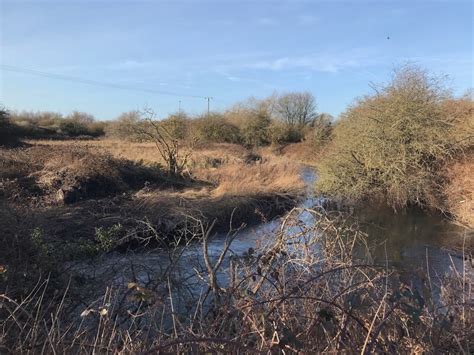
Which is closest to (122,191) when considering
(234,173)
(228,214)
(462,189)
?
(228,214)

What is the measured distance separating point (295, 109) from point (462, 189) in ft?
139

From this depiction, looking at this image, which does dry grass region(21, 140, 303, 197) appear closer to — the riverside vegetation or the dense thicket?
the riverside vegetation

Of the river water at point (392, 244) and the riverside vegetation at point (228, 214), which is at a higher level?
the riverside vegetation at point (228, 214)

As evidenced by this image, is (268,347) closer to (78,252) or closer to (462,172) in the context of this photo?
(78,252)

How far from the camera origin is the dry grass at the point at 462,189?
1868 centimetres

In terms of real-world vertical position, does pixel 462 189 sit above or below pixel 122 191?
below

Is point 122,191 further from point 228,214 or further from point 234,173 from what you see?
point 234,173

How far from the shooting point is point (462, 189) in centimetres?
2011

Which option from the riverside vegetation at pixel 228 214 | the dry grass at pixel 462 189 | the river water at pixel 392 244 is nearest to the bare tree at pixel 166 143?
the riverside vegetation at pixel 228 214

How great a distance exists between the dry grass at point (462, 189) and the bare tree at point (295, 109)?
3829cm

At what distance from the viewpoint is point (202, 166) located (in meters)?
27.7

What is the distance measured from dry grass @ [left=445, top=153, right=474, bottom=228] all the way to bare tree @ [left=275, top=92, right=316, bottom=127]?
126ft

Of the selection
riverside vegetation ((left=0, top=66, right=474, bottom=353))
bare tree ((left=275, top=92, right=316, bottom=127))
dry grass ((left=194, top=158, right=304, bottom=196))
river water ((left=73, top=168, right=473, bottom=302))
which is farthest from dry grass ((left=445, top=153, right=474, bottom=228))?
bare tree ((left=275, top=92, right=316, bottom=127))

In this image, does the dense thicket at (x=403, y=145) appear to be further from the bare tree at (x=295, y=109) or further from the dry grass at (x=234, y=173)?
the bare tree at (x=295, y=109)
